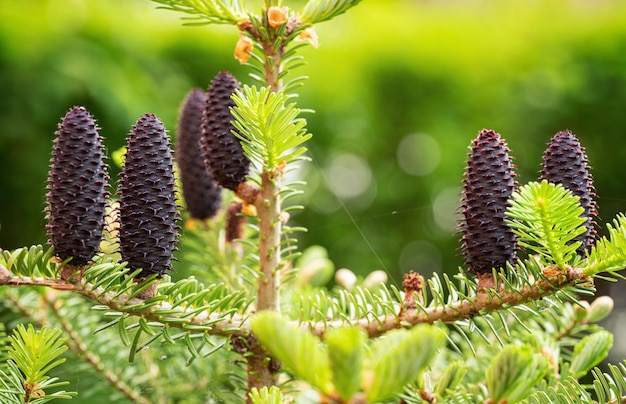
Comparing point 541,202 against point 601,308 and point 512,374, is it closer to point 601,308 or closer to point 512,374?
point 512,374

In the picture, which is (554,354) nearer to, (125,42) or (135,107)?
(135,107)

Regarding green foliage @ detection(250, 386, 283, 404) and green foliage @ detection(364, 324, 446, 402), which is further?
green foliage @ detection(250, 386, 283, 404)

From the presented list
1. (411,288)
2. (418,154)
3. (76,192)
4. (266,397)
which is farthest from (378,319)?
(418,154)

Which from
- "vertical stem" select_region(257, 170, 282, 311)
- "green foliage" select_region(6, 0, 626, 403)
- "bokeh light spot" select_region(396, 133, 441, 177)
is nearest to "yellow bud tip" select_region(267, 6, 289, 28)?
"green foliage" select_region(6, 0, 626, 403)

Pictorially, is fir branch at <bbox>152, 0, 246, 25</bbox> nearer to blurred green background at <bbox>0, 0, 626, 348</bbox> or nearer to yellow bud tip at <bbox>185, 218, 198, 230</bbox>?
yellow bud tip at <bbox>185, 218, 198, 230</bbox>

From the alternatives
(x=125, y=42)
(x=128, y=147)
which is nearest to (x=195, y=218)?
(x=128, y=147)

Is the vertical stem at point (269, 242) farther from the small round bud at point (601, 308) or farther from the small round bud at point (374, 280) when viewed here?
the small round bud at point (601, 308)

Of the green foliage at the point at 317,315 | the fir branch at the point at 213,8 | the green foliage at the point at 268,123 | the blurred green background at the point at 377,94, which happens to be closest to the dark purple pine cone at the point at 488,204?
the green foliage at the point at 317,315
